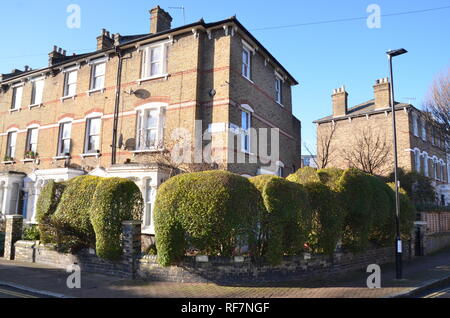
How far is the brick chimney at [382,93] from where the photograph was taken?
2581cm

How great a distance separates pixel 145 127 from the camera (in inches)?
626

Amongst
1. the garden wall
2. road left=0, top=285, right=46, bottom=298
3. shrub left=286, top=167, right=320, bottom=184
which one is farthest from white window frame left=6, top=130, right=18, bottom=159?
shrub left=286, top=167, right=320, bottom=184

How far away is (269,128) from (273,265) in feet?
33.4

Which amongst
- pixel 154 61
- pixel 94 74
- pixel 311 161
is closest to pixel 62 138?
pixel 94 74

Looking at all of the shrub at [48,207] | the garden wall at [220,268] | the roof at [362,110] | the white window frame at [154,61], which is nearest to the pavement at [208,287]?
the garden wall at [220,268]

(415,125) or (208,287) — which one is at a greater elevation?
(415,125)

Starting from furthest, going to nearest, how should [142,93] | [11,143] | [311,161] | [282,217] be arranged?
[311,161] < [11,143] < [142,93] < [282,217]

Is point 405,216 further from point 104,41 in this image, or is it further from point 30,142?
point 30,142

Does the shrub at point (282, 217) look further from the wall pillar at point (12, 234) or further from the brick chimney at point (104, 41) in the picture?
the brick chimney at point (104, 41)

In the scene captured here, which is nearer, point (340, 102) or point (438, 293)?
point (438, 293)

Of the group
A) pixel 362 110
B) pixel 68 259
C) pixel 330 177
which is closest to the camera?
pixel 68 259

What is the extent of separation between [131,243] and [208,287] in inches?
97.4
